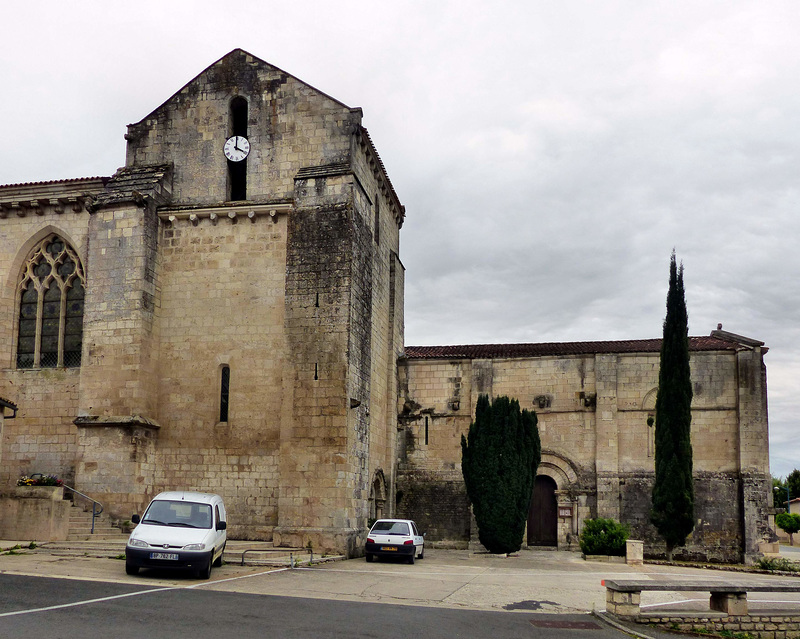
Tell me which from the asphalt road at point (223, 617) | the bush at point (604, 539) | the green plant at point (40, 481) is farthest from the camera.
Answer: the bush at point (604, 539)

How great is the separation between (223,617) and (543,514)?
16.8 m

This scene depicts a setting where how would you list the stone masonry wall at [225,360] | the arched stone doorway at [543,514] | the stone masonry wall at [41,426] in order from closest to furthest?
the stone masonry wall at [225,360], the stone masonry wall at [41,426], the arched stone doorway at [543,514]

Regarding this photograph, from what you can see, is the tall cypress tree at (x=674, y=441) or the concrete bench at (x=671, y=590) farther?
the tall cypress tree at (x=674, y=441)

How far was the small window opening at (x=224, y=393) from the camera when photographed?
21.6m

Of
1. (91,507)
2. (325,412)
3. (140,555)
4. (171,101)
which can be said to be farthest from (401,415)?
(140,555)

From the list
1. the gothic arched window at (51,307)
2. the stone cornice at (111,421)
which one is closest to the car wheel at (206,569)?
the stone cornice at (111,421)

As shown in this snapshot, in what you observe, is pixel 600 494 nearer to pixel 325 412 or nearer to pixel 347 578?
pixel 325 412

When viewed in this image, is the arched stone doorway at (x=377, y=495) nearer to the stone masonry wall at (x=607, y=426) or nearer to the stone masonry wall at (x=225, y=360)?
the stone masonry wall at (x=607, y=426)

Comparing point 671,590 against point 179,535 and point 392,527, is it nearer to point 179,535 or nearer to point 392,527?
point 179,535

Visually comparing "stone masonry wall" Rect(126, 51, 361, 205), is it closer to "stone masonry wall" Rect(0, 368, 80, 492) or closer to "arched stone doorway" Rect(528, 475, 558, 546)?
"stone masonry wall" Rect(0, 368, 80, 492)

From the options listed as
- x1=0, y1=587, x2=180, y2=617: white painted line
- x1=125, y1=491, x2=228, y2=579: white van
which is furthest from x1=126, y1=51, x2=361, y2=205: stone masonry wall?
x1=0, y1=587, x2=180, y2=617: white painted line

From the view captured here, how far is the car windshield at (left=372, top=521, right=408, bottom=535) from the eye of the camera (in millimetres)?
19344

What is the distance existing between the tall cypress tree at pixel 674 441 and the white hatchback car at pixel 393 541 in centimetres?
804

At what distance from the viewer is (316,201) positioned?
69.9 ft
